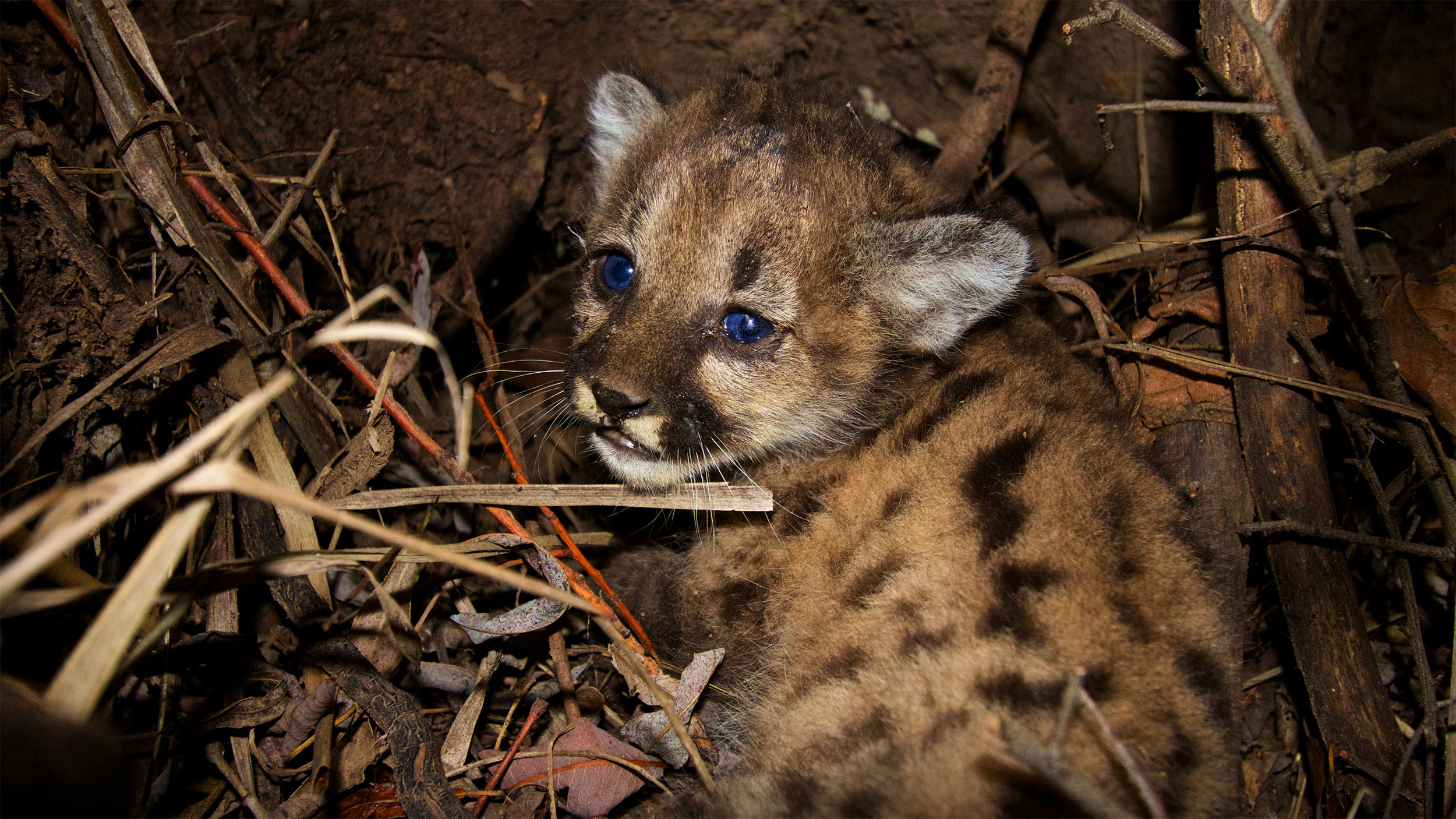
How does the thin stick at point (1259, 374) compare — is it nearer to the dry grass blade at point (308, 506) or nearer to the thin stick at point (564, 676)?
the dry grass blade at point (308, 506)

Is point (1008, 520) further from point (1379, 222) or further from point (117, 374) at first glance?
point (117, 374)

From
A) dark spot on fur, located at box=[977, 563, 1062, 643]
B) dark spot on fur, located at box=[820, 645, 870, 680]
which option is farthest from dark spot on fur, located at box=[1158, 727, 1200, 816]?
dark spot on fur, located at box=[820, 645, 870, 680]

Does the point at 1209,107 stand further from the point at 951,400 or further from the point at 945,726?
the point at 945,726

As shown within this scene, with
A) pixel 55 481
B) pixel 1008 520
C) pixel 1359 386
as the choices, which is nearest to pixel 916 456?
pixel 1008 520

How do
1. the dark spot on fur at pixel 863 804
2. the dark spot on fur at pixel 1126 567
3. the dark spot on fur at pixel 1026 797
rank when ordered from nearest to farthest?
the dark spot on fur at pixel 1026 797 < the dark spot on fur at pixel 863 804 < the dark spot on fur at pixel 1126 567

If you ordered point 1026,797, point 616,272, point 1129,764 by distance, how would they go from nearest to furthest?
point 1129,764 < point 1026,797 < point 616,272

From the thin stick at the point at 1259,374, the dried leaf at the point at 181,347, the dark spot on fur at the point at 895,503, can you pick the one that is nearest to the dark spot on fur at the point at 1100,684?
the dark spot on fur at the point at 895,503

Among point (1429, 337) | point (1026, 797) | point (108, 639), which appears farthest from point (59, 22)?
point (1429, 337)
